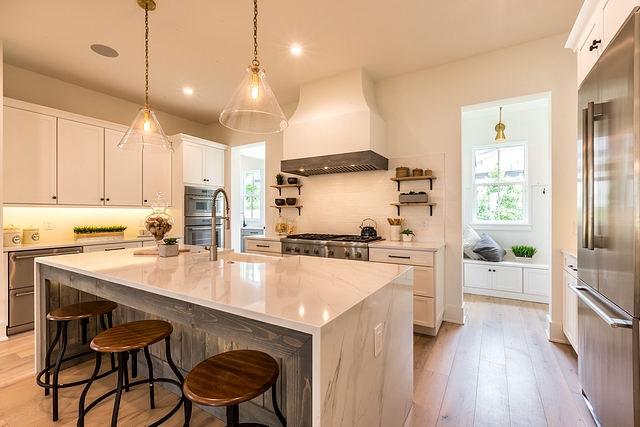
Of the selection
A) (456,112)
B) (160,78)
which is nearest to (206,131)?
(160,78)

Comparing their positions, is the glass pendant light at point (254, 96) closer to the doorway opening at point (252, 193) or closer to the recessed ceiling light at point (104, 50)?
the recessed ceiling light at point (104, 50)

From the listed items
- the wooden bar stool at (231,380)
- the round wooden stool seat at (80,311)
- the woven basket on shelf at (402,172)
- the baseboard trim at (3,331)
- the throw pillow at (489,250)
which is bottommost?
the baseboard trim at (3,331)

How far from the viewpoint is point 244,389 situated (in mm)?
1078

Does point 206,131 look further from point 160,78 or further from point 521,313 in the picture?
point 521,313

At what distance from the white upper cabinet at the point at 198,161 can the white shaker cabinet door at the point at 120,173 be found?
1.79ft

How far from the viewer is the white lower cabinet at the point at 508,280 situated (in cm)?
398

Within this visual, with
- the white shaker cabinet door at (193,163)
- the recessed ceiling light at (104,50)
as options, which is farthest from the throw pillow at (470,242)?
the recessed ceiling light at (104,50)

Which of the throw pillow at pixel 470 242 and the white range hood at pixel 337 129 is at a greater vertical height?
the white range hood at pixel 337 129

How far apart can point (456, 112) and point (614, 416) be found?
2868mm

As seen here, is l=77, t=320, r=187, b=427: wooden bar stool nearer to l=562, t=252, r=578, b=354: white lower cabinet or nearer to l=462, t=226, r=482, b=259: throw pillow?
l=562, t=252, r=578, b=354: white lower cabinet

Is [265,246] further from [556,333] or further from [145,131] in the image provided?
[556,333]

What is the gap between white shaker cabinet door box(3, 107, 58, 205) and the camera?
10.1 ft

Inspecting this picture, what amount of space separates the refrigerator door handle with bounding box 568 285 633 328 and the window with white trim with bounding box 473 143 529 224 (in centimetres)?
331

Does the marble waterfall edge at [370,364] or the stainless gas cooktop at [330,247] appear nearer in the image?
the marble waterfall edge at [370,364]
